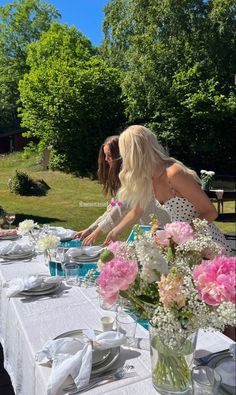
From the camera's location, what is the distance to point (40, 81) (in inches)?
685

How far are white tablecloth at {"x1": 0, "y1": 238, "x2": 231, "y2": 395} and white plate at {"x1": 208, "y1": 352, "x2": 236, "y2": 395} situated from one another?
147mm

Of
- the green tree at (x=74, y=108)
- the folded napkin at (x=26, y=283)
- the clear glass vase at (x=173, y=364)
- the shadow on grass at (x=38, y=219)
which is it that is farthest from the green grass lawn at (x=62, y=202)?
the clear glass vase at (x=173, y=364)

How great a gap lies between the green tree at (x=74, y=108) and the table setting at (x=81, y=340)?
48.3 feet

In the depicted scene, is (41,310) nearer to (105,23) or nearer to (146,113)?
(146,113)

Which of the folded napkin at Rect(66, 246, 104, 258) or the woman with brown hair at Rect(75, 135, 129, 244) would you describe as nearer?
the folded napkin at Rect(66, 246, 104, 258)

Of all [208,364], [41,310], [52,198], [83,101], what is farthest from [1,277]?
[83,101]

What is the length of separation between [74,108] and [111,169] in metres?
13.7

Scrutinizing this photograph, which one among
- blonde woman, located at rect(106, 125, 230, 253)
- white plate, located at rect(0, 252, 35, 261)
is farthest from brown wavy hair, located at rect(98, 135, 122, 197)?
white plate, located at rect(0, 252, 35, 261)

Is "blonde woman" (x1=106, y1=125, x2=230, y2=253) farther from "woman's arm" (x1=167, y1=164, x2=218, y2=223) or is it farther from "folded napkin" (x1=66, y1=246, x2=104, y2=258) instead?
"folded napkin" (x1=66, y1=246, x2=104, y2=258)

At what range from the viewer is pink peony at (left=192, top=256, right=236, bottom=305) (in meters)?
0.88

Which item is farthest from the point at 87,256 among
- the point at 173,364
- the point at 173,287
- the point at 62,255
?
the point at 173,287

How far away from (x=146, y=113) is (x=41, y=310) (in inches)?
615

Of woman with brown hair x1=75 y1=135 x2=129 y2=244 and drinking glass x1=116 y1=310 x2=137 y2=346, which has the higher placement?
woman with brown hair x1=75 y1=135 x2=129 y2=244

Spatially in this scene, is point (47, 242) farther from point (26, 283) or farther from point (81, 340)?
point (81, 340)
